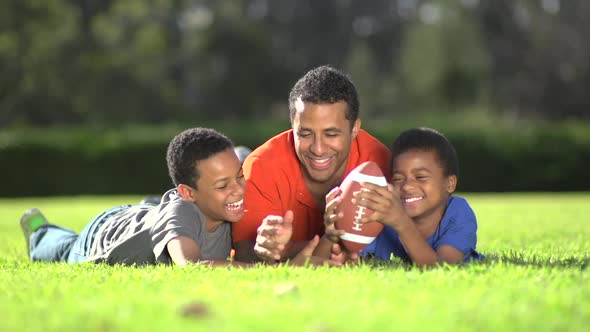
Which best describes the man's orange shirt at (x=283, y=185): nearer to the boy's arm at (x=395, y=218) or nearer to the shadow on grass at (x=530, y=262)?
the shadow on grass at (x=530, y=262)

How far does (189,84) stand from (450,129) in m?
21.2

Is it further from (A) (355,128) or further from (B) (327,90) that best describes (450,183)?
(B) (327,90)

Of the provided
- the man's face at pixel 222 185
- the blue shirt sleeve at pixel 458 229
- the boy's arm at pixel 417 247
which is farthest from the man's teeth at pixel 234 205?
the blue shirt sleeve at pixel 458 229

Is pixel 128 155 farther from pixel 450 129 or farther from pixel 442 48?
pixel 442 48

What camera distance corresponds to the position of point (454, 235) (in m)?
5.59

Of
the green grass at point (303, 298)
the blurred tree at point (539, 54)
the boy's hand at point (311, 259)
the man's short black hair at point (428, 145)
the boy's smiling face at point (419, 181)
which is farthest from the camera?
the blurred tree at point (539, 54)

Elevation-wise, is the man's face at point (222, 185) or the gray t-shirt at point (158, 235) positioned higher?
the man's face at point (222, 185)

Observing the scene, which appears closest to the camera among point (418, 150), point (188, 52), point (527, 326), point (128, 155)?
point (527, 326)

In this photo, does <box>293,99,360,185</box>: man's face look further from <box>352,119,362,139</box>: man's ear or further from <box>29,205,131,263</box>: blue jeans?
<box>29,205,131,263</box>: blue jeans

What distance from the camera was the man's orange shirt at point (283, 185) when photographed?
6.04 meters

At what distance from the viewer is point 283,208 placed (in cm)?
618

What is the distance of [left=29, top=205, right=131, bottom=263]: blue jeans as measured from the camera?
6.91 m

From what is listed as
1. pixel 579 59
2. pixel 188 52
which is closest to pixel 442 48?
pixel 579 59

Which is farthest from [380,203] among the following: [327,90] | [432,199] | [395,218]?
[327,90]
